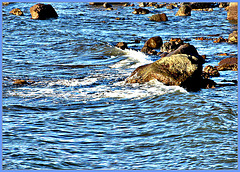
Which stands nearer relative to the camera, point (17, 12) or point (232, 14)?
point (232, 14)

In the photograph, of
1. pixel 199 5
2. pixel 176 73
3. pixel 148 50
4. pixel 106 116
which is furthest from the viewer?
pixel 199 5

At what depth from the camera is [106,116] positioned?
7.92 metres

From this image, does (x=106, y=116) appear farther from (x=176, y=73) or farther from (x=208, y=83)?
(x=208, y=83)

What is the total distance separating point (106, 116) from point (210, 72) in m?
5.19

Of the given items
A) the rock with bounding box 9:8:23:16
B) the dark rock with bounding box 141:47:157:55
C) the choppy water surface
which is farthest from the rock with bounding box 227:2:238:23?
the rock with bounding box 9:8:23:16

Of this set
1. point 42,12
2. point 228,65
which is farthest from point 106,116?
point 42,12

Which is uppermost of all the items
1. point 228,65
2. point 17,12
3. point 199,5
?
point 17,12

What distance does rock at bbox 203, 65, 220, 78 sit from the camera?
1172 centimetres

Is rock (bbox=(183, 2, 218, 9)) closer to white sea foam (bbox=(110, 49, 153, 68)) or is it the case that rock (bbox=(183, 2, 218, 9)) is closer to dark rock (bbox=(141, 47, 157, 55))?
dark rock (bbox=(141, 47, 157, 55))

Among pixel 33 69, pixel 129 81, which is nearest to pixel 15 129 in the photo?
pixel 129 81

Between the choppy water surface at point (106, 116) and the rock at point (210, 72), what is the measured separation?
0.83 feet

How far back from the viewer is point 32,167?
18.4 ft

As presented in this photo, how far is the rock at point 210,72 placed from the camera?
11719 mm

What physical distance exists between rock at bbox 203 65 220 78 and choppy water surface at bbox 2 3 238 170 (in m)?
0.25
